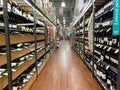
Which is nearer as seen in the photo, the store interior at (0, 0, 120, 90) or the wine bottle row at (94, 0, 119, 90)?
the store interior at (0, 0, 120, 90)

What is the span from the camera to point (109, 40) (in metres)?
3.31

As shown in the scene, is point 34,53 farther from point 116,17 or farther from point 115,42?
point 116,17

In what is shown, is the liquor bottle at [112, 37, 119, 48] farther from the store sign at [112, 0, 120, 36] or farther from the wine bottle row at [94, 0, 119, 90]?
the store sign at [112, 0, 120, 36]

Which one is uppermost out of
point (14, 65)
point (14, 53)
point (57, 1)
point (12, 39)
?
point (57, 1)

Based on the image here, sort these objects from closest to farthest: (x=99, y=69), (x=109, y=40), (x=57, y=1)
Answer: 1. (x=109, y=40)
2. (x=99, y=69)
3. (x=57, y=1)

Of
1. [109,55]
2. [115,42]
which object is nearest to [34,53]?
[109,55]

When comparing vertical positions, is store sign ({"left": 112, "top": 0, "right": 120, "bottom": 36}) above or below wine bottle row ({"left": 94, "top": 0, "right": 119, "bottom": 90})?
above

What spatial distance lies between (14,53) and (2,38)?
0.59 m

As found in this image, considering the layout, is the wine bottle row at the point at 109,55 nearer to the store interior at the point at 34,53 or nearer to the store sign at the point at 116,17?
the store interior at the point at 34,53

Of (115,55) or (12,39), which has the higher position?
(12,39)

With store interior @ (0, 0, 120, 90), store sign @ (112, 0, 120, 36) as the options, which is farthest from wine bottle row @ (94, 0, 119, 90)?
store sign @ (112, 0, 120, 36)

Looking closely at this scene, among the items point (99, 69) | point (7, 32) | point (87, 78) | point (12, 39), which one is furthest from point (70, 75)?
point (7, 32)

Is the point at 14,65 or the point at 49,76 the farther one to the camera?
the point at 49,76

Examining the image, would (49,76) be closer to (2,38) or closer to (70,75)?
(70,75)
